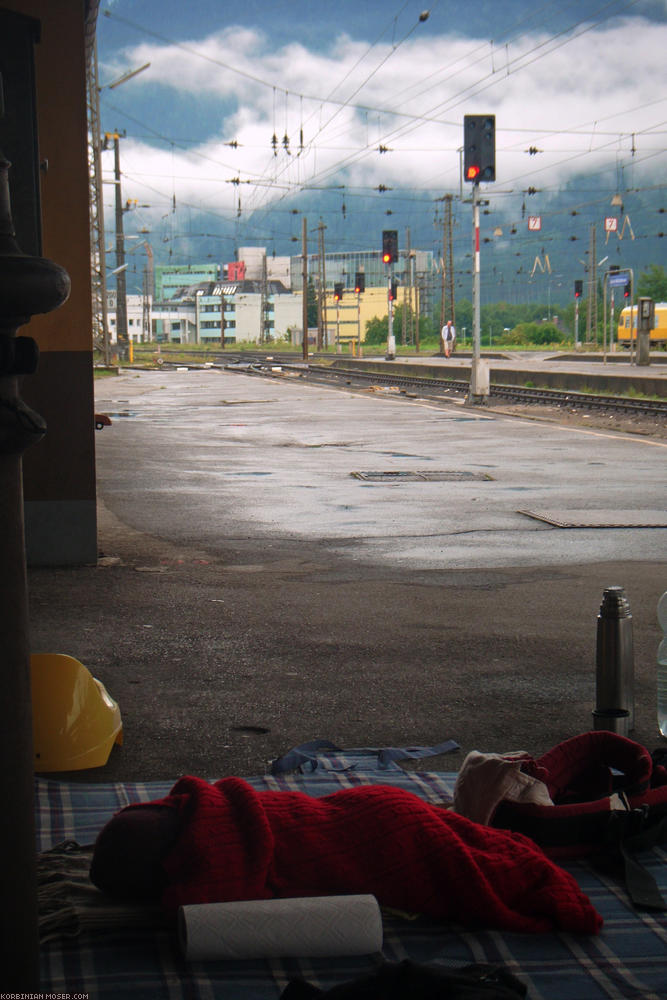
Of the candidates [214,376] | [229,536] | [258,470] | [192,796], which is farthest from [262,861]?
[214,376]

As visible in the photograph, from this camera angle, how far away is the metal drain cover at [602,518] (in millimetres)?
10562

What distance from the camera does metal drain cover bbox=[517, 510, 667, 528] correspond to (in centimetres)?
1056

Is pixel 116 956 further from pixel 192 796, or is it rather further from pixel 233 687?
pixel 233 687

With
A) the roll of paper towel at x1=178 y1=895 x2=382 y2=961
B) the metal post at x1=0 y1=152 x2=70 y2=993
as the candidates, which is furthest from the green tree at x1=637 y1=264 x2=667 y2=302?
the metal post at x1=0 y1=152 x2=70 y2=993

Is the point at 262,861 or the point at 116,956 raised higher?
the point at 262,861

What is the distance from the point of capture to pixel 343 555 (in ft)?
30.2

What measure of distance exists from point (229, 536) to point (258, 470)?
5151mm

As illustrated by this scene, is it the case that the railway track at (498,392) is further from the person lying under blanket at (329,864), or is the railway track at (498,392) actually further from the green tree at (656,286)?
the green tree at (656,286)

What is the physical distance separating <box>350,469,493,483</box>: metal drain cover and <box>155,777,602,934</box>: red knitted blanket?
10.9m

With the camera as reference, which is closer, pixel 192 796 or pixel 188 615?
pixel 192 796

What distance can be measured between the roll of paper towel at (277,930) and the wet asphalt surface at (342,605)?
58.3 inches

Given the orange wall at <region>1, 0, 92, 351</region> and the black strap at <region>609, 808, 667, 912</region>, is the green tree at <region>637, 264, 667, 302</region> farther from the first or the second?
the black strap at <region>609, 808, 667, 912</region>

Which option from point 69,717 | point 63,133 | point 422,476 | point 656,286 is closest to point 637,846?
point 69,717

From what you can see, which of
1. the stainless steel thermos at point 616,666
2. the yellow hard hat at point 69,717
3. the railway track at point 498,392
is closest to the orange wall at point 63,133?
the yellow hard hat at point 69,717
